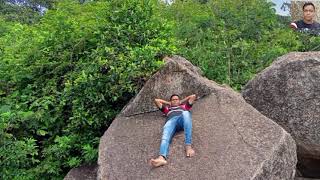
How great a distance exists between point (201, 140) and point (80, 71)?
9.92 ft

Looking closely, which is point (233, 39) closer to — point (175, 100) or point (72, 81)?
point (72, 81)

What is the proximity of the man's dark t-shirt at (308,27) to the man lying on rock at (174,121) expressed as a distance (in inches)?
156

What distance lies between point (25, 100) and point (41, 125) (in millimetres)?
684

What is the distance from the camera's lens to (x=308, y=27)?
10602 mm

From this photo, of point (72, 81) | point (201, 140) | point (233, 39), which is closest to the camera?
point (201, 140)

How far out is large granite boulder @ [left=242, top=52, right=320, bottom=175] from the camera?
817cm

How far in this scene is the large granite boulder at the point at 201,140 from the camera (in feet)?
21.3

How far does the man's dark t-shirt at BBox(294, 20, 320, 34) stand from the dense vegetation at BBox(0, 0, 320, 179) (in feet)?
0.56

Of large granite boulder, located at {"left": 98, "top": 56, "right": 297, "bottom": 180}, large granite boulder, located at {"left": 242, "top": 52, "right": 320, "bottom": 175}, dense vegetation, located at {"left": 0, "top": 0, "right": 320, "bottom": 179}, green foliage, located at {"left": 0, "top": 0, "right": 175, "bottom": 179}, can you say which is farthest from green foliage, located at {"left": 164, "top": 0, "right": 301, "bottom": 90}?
large granite boulder, located at {"left": 98, "top": 56, "right": 297, "bottom": 180}

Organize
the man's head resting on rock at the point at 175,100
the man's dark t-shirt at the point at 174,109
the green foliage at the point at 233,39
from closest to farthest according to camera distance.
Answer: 1. the man's dark t-shirt at the point at 174,109
2. the man's head resting on rock at the point at 175,100
3. the green foliage at the point at 233,39

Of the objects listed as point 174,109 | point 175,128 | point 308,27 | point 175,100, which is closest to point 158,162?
point 175,128

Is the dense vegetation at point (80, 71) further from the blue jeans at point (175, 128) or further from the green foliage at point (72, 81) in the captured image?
the blue jeans at point (175, 128)

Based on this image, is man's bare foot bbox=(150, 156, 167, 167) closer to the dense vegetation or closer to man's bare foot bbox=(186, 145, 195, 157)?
man's bare foot bbox=(186, 145, 195, 157)

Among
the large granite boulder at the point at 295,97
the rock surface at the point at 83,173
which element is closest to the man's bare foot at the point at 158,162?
the rock surface at the point at 83,173
